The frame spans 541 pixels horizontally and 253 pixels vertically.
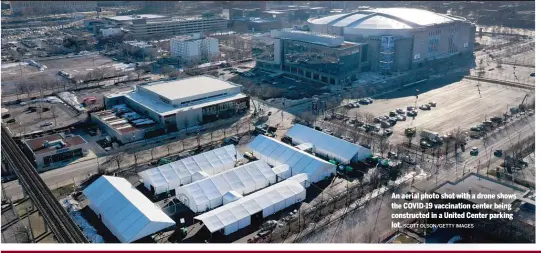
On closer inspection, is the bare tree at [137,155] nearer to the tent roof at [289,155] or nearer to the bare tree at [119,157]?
the bare tree at [119,157]

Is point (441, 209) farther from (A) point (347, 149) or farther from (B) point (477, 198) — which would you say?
(A) point (347, 149)

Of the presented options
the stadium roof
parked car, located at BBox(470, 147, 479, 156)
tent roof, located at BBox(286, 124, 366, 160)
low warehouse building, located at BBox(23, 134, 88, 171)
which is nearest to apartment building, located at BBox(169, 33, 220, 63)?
the stadium roof

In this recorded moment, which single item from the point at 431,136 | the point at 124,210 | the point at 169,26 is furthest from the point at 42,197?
the point at 169,26

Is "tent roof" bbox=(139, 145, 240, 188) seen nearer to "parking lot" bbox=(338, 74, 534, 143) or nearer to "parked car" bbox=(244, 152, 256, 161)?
"parked car" bbox=(244, 152, 256, 161)

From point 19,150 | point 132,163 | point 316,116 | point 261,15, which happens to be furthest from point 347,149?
point 261,15

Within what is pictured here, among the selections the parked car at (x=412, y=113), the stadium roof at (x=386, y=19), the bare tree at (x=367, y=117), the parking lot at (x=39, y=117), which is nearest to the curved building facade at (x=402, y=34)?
the stadium roof at (x=386, y=19)

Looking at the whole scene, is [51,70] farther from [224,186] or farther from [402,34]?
[224,186]
